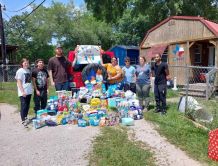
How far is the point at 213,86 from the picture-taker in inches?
527

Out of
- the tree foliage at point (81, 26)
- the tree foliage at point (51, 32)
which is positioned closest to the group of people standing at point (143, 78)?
the tree foliage at point (81, 26)

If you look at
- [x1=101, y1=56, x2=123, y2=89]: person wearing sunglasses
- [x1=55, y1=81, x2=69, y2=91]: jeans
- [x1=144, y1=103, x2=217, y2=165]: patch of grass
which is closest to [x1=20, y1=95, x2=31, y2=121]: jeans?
[x1=55, y1=81, x2=69, y2=91]: jeans

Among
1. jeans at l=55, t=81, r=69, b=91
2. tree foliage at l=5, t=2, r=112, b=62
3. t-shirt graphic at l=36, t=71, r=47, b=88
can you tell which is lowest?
jeans at l=55, t=81, r=69, b=91

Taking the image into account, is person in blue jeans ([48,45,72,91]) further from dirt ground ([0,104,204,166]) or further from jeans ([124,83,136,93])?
jeans ([124,83,136,93])

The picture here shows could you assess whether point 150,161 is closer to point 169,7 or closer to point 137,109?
point 137,109

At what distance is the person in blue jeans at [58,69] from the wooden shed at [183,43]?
8.51 m

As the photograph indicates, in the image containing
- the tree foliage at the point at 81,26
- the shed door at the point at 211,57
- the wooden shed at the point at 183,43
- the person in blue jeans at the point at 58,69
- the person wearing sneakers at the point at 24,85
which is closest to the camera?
the person wearing sneakers at the point at 24,85

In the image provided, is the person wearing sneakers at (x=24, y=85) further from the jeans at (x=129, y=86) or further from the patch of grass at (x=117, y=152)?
the jeans at (x=129, y=86)

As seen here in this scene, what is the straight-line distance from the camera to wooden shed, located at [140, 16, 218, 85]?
15.7 meters

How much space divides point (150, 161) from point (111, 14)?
21.0 metres

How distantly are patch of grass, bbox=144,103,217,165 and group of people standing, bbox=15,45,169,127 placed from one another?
57 centimetres

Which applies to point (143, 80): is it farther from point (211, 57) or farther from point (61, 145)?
point (211, 57)

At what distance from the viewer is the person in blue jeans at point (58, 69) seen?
29.0ft

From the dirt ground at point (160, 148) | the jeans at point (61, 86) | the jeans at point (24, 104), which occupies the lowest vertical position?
the dirt ground at point (160, 148)
